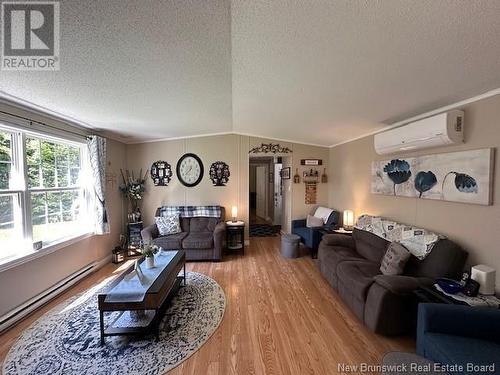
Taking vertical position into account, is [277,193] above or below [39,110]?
Answer: below

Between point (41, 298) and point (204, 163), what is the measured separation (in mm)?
3236

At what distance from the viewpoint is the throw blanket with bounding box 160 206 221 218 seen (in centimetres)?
459

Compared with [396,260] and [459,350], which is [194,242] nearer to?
[396,260]

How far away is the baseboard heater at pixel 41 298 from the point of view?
7.18 feet

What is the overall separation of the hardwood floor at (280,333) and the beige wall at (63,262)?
0.24 meters

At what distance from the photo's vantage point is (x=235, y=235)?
4664 millimetres

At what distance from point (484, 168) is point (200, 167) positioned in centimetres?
427

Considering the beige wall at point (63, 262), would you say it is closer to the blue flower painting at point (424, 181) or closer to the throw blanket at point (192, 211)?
the throw blanket at point (192, 211)

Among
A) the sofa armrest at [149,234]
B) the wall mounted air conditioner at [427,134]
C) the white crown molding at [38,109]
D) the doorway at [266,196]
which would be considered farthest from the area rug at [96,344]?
the doorway at [266,196]

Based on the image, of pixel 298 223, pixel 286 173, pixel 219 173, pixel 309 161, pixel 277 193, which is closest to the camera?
pixel 298 223

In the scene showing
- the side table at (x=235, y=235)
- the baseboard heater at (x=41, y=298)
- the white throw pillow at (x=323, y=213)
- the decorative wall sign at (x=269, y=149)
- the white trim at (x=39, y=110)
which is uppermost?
the white trim at (x=39, y=110)

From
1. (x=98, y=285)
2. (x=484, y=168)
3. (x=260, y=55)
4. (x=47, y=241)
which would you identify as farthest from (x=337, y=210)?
(x=47, y=241)

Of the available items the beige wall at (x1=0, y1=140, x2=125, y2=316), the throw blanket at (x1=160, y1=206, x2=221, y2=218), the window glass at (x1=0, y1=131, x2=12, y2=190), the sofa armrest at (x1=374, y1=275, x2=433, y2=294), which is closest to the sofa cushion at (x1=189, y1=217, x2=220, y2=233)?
the throw blanket at (x1=160, y1=206, x2=221, y2=218)

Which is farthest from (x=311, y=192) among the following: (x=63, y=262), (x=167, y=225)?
(x=63, y=262)
